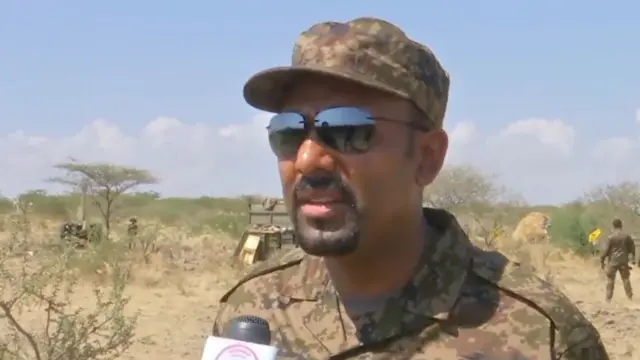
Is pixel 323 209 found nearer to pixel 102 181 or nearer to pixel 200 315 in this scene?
pixel 200 315

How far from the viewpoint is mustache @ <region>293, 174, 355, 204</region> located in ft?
7.34

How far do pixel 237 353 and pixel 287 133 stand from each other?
0.74m

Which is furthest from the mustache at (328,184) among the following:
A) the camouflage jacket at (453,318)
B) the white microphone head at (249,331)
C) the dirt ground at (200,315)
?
the dirt ground at (200,315)

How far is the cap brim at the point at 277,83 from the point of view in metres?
2.24

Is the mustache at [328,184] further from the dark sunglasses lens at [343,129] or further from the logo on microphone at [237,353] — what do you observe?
the logo on microphone at [237,353]

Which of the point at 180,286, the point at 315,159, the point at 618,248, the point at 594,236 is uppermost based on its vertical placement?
the point at 315,159

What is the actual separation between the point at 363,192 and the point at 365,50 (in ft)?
1.02

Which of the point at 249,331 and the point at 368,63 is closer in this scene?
the point at 249,331

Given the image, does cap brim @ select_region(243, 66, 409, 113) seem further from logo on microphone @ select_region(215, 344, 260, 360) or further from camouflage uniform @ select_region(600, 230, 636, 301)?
camouflage uniform @ select_region(600, 230, 636, 301)

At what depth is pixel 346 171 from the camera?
7.40 feet

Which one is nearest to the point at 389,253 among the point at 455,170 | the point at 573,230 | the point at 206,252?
the point at 206,252

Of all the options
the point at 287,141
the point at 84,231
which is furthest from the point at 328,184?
the point at 84,231

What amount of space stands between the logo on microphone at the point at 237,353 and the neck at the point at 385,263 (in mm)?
719

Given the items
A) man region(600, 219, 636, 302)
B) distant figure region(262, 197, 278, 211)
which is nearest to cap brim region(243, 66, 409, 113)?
man region(600, 219, 636, 302)
